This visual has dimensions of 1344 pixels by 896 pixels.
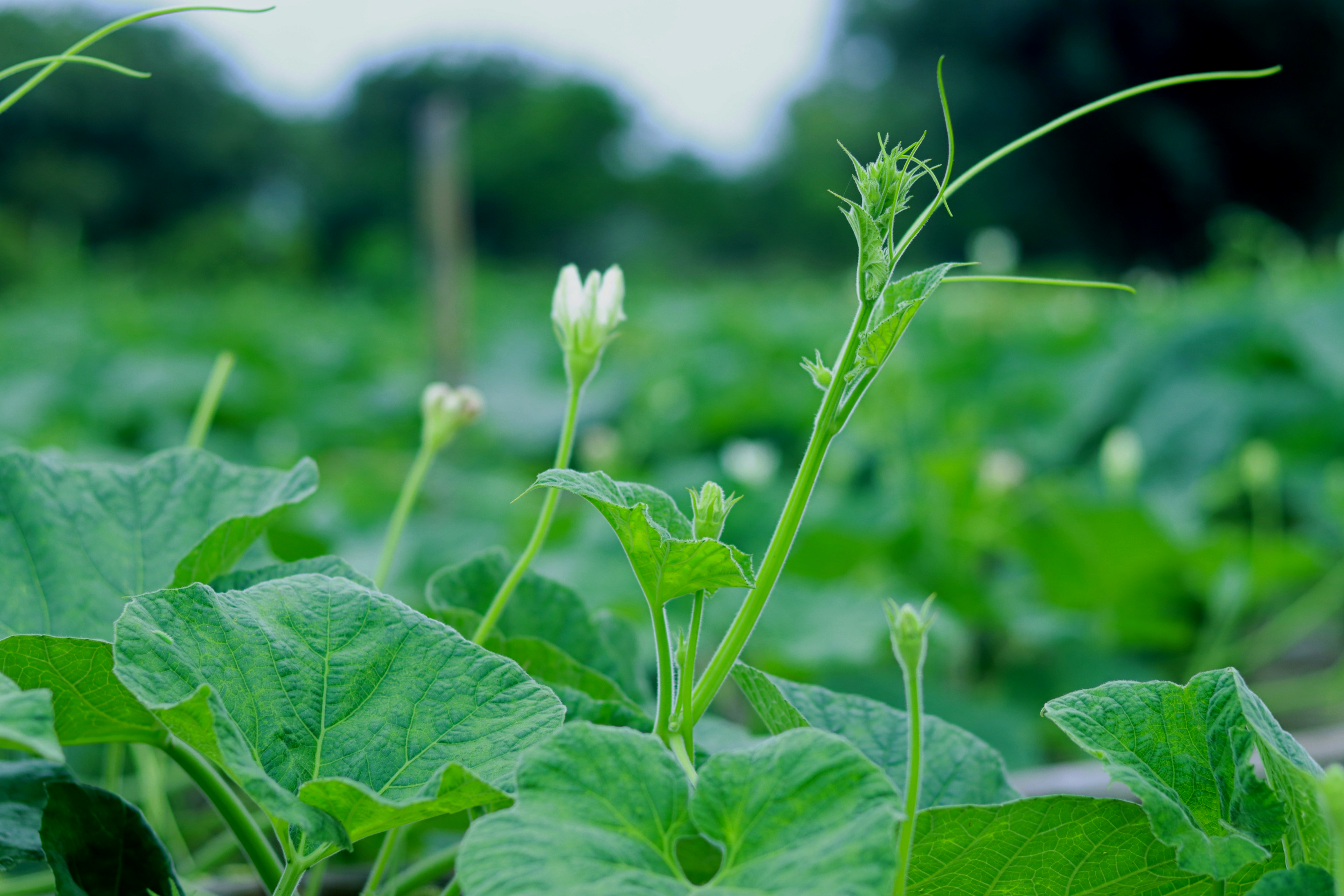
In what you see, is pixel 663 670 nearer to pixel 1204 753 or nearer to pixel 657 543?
pixel 657 543

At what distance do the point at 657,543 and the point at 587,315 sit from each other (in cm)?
14

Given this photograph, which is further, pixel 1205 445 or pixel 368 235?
pixel 368 235

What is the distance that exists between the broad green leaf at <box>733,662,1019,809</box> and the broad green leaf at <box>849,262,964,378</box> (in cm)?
14

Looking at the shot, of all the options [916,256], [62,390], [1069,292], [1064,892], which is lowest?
[62,390]

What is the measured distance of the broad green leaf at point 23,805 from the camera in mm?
344

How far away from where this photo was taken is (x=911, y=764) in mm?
268

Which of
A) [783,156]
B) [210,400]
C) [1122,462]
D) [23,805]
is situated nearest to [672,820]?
[23,805]

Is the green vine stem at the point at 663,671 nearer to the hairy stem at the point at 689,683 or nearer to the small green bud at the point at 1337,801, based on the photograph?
the hairy stem at the point at 689,683

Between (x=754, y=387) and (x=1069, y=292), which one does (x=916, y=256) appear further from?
(x=754, y=387)

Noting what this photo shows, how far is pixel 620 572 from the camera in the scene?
4.50 feet

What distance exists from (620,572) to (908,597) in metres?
0.43

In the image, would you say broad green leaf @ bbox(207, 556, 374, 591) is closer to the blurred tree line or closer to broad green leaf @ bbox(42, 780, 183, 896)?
broad green leaf @ bbox(42, 780, 183, 896)

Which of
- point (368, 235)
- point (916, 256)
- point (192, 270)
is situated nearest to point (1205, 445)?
point (192, 270)

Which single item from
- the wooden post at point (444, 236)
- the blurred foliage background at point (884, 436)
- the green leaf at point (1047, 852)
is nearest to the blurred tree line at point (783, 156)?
the blurred foliage background at point (884, 436)
